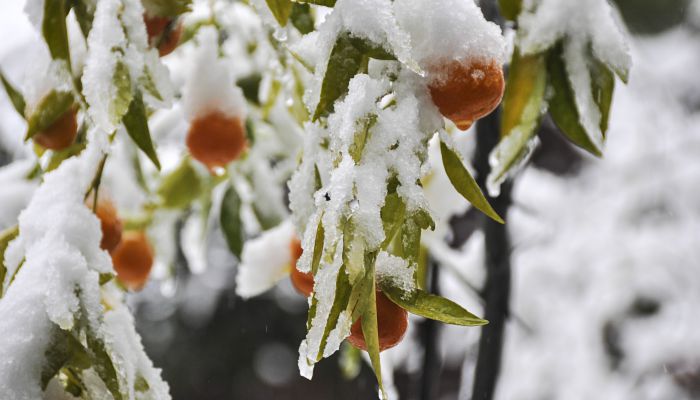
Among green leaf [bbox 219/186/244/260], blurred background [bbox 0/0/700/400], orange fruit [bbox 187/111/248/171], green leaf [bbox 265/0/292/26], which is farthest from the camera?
blurred background [bbox 0/0/700/400]

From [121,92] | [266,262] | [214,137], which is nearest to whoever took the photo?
[121,92]

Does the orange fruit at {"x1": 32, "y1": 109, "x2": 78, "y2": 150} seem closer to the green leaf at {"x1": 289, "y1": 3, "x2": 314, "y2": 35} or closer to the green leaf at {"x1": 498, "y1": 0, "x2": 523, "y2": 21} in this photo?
the green leaf at {"x1": 289, "y1": 3, "x2": 314, "y2": 35}

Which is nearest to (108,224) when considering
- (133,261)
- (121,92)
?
(121,92)

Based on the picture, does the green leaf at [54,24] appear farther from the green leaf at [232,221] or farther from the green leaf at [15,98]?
the green leaf at [232,221]

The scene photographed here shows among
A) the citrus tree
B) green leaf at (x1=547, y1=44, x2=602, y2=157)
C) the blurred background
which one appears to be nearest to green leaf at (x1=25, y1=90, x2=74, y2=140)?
the citrus tree

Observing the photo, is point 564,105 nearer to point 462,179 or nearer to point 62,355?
point 462,179

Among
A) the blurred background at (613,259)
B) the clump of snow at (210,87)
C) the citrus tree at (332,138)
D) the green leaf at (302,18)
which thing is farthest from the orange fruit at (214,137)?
the blurred background at (613,259)
